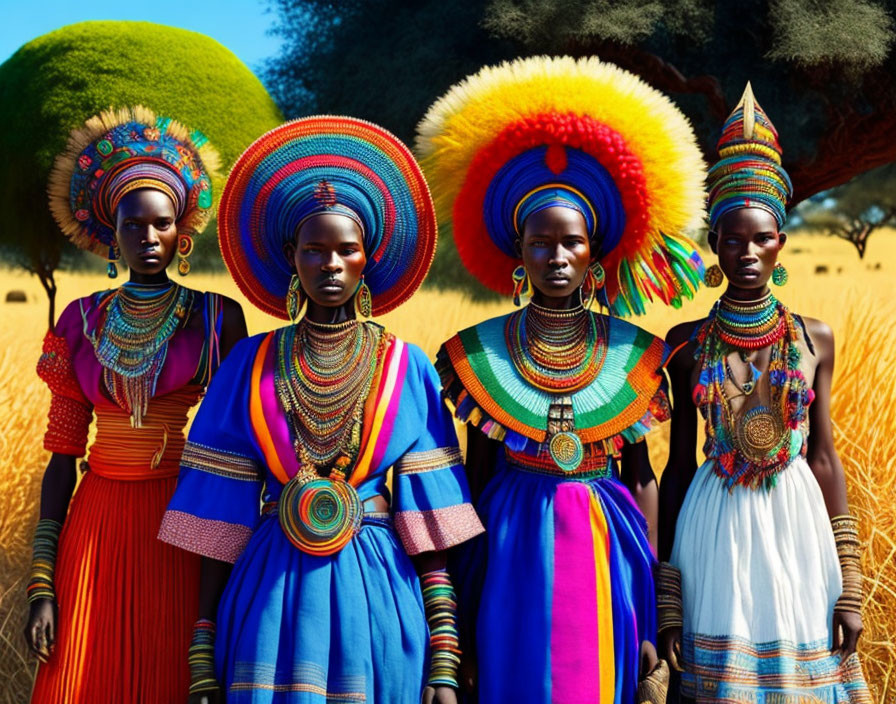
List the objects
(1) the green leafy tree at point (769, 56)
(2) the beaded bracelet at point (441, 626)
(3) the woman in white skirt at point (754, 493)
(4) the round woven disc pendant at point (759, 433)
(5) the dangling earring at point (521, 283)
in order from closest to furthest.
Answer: (2) the beaded bracelet at point (441, 626)
(3) the woman in white skirt at point (754, 493)
(4) the round woven disc pendant at point (759, 433)
(5) the dangling earring at point (521, 283)
(1) the green leafy tree at point (769, 56)

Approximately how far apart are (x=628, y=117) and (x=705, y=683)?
185 centimetres

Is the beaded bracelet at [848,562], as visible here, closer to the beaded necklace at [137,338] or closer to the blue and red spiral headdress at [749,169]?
the blue and red spiral headdress at [749,169]

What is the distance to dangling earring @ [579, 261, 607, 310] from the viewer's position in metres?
3.48

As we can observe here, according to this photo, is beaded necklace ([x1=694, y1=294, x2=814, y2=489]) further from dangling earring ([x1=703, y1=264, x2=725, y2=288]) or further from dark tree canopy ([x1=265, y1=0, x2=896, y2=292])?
dark tree canopy ([x1=265, y1=0, x2=896, y2=292])

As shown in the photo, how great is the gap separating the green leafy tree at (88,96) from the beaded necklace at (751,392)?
21.4 feet

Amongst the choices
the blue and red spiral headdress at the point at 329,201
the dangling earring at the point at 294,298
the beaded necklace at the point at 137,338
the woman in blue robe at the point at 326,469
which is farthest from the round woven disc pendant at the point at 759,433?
the beaded necklace at the point at 137,338

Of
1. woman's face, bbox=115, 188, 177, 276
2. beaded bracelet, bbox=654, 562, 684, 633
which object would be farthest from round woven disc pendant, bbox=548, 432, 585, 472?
woman's face, bbox=115, 188, 177, 276

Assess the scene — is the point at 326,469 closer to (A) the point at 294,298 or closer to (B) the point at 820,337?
(A) the point at 294,298

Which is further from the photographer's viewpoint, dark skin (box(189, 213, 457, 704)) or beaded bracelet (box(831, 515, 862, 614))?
beaded bracelet (box(831, 515, 862, 614))

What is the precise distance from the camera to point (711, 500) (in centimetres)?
344

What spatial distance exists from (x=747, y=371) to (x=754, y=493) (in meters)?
0.42

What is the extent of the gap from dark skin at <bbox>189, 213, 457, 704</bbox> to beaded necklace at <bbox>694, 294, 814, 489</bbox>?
1040mm

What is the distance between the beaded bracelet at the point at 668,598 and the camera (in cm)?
333

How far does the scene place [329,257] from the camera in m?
3.23
